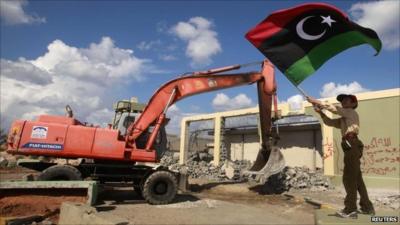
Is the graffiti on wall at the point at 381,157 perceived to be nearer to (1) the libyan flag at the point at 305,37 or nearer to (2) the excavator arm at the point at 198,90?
(2) the excavator arm at the point at 198,90

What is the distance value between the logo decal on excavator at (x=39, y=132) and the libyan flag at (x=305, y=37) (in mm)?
7351

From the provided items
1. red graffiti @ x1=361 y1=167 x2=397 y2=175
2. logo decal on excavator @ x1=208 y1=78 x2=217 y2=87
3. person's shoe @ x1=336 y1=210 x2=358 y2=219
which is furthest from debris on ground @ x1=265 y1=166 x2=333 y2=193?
person's shoe @ x1=336 y1=210 x2=358 y2=219

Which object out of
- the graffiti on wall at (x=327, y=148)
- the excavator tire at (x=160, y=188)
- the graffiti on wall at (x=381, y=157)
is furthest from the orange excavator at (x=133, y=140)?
the graffiti on wall at (x=327, y=148)

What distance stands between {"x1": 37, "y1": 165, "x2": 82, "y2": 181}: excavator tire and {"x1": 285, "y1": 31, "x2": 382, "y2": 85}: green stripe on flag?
7600 mm

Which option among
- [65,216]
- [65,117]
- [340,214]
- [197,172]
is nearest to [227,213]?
[65,216]

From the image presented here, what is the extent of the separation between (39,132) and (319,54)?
8.67m

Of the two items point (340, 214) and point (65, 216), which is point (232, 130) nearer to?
point (65, 216)

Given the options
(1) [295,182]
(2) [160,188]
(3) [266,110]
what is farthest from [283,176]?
(2) [160,188]

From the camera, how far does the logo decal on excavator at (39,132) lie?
12.4 m

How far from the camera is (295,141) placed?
26281mm

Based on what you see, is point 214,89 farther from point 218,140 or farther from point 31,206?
point 218,140

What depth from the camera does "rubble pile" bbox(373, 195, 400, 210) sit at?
14383 mm

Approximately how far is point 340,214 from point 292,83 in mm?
2884

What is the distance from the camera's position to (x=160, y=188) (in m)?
13.3
